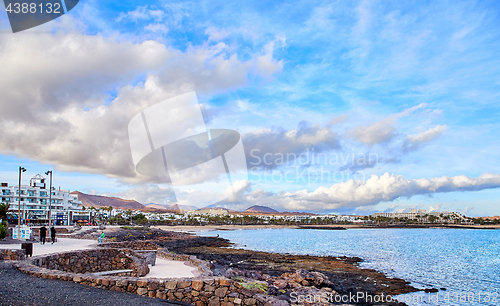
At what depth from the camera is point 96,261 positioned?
1462 cm

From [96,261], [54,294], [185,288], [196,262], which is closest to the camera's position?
[54,294]

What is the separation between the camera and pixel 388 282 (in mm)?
19297

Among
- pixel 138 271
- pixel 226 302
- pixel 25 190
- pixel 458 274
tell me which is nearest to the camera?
pixel 226 302

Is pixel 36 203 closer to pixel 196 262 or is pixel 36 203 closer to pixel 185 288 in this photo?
pixel 196 262

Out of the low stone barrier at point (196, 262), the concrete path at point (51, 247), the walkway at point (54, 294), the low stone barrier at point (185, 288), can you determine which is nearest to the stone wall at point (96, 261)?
the low stone barrier at point (196, 262)

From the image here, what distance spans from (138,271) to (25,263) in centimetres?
390

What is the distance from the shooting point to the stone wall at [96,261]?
1252cm

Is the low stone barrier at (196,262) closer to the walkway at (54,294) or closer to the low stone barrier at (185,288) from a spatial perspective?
the low stone barrier at (185,288)

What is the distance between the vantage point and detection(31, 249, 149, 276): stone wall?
1252 cm

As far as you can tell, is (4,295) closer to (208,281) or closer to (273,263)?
(208,281)

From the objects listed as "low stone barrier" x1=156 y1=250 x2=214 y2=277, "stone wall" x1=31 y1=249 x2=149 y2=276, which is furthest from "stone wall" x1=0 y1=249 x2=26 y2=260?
"low stone barrier" x1=156 y1=250 x2=214 y2=277

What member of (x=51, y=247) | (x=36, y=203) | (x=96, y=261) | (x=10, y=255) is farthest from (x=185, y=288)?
(x=36, y=203)

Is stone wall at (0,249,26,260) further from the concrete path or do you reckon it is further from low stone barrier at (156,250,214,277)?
low stone barrier at (156,250,214,277)

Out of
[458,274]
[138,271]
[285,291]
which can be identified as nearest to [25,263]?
[138,271]
